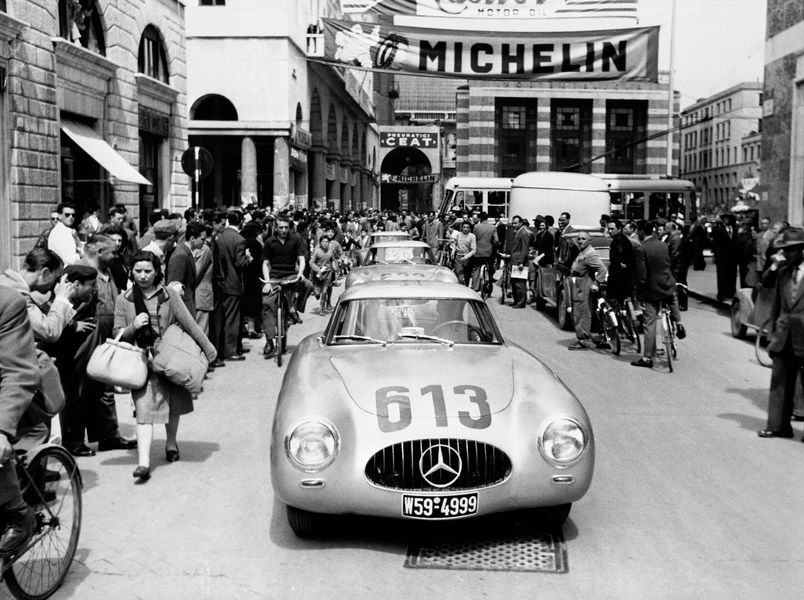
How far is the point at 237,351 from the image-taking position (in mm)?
13031

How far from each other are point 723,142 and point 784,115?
10513cm

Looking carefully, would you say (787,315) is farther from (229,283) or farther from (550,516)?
(229,283)

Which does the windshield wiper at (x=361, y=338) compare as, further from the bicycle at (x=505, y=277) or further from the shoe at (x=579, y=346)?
the bicycle at (x=505, y=277)

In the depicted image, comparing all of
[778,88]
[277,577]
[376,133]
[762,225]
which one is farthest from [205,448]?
[376,133]

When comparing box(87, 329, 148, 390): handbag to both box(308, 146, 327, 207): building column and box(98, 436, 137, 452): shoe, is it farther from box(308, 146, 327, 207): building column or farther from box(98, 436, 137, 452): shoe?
box(308, 146, 327, 207): building column

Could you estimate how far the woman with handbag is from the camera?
22.8ft

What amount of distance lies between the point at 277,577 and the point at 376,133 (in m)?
85.8

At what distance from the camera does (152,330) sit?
707 centimetres

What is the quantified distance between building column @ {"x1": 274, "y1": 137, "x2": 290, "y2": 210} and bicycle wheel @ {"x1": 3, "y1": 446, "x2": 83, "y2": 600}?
35.6 metres

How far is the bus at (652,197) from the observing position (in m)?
40.5

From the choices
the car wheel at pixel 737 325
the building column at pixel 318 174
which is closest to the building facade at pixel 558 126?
the building column at pixel 318 174

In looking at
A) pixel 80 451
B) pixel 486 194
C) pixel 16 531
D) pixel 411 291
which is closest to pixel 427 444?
pixel 16 531

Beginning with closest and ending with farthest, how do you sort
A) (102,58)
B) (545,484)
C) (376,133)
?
1. (545,484)
2. (102,58)
3. (376,133)

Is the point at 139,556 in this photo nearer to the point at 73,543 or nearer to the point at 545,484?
the point at 73,543
